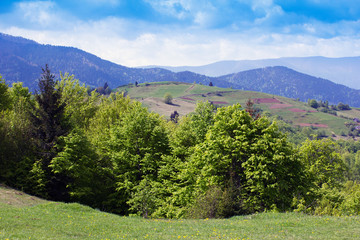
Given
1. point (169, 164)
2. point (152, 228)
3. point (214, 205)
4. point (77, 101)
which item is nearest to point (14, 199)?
point (152, 228)

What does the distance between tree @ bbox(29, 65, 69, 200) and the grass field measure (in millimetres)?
13162

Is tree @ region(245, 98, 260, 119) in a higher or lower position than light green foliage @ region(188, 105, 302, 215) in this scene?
higher

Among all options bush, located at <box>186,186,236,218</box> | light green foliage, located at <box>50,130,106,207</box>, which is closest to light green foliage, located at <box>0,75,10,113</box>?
light green foliage, located at <box>50,130,106,207</box>

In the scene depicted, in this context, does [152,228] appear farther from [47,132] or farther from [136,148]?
[47,132]

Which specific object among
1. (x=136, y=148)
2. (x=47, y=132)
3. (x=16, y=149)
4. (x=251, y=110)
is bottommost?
(x=16, y=149)

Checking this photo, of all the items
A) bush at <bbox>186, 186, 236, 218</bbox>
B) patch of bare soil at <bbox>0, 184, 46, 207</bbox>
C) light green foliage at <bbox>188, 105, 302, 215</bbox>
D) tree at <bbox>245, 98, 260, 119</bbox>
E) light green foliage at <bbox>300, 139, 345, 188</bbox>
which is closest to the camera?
patch of bare soil at <bbox>0, 184, 46, 207</bbox>

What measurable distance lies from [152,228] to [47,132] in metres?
26.4

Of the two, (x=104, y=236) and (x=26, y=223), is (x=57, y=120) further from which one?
(x=104, y=236)

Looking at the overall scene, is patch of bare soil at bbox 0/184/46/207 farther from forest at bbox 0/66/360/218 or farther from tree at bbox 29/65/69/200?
forest at bbox 0/66/360/218

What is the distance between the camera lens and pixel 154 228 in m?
20.5

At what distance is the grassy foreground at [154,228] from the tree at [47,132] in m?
13.6

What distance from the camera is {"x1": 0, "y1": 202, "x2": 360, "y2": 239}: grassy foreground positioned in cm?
1695

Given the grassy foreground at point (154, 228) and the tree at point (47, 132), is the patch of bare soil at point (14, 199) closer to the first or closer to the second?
the grassy foreground at point (154, 228)

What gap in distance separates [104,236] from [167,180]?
21.5m
